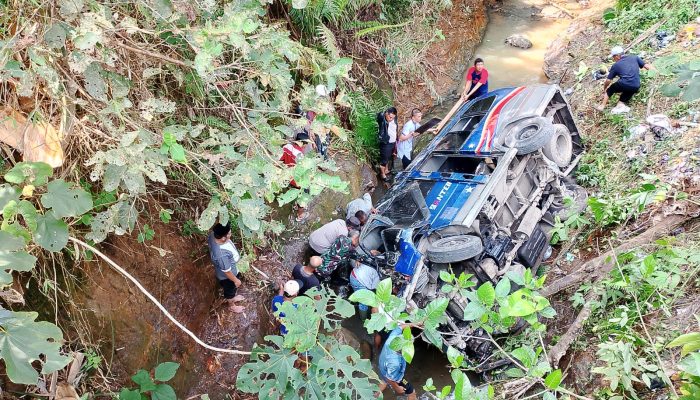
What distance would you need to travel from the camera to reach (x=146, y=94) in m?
3.73

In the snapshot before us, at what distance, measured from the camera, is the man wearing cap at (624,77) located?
6680 mm

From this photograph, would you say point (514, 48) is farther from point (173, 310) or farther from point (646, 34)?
point (173, 310)

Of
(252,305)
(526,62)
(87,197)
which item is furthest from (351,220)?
(526,62)

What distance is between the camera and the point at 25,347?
2.02 m

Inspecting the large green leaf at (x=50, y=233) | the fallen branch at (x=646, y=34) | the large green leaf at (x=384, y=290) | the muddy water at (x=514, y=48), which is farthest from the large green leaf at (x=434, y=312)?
the fallen branch at (x=646, y=34)

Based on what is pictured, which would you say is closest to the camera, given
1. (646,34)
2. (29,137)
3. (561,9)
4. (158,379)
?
(29,137)

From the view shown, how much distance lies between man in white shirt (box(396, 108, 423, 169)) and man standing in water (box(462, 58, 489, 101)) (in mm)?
1320

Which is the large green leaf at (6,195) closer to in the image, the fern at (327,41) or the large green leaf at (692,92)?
the large green leaf at (692,92)

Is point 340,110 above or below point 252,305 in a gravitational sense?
above

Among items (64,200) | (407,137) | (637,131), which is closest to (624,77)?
(637,131)

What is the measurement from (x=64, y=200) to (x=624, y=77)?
7.04 metres

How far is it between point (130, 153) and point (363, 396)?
206 centimetres

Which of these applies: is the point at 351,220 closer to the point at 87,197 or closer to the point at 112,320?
the point at 112,320

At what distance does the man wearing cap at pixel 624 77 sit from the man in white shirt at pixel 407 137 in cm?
281
